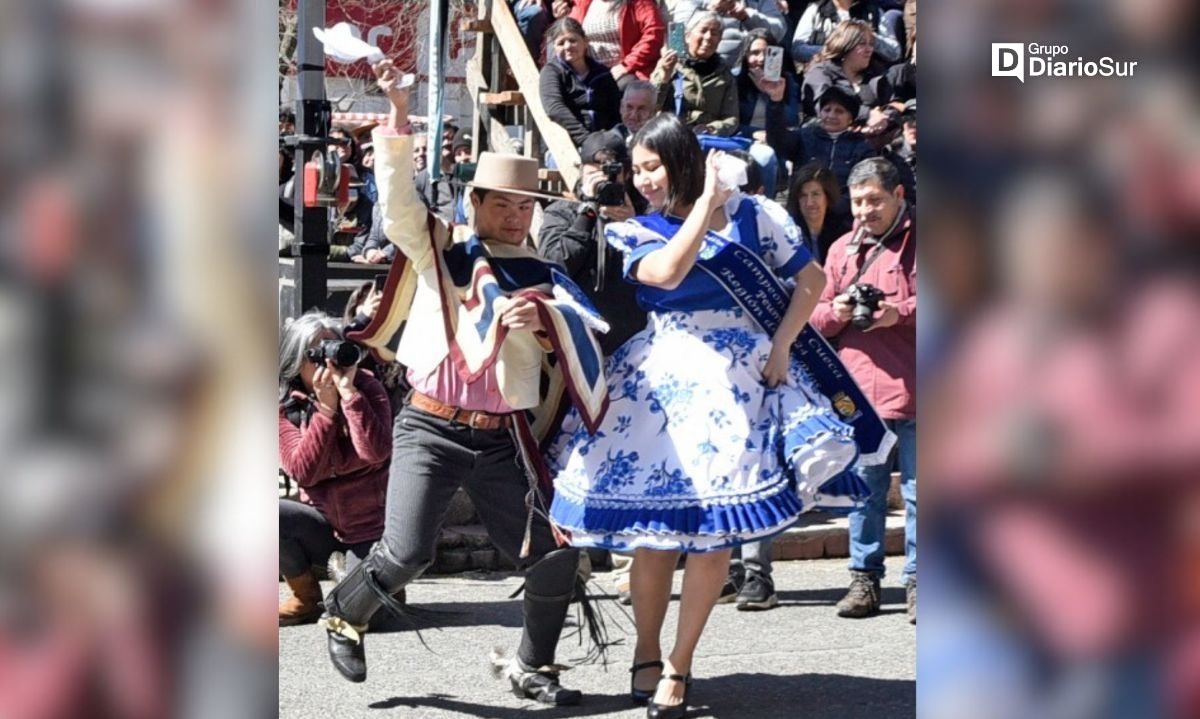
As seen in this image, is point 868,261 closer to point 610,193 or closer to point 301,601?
point 610,193

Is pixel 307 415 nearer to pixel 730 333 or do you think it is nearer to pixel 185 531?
pixel 730 333

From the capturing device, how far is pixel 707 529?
177 inches

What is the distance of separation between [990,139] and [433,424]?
297 cm

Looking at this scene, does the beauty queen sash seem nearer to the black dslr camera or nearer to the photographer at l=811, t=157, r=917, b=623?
the photographer at l=811, t=157, r=917, b=623

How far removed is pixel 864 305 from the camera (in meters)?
6.08

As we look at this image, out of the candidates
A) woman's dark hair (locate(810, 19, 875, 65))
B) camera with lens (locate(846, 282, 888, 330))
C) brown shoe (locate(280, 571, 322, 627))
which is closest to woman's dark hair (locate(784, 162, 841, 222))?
camera with lens (locate(846, 282, 888, 330))

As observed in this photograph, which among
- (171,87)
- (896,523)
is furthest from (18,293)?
(896,523)

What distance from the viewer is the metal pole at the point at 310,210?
314 inches

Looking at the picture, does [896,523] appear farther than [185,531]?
Yes

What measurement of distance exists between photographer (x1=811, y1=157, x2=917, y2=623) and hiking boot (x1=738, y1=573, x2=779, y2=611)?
11.4 inches

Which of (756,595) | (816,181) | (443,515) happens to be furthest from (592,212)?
(443,515)

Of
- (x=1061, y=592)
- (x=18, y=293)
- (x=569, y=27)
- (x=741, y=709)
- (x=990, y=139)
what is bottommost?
(x=741, y=709)

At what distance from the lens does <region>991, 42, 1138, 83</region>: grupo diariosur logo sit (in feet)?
6.41

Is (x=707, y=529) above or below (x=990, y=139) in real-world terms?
below
